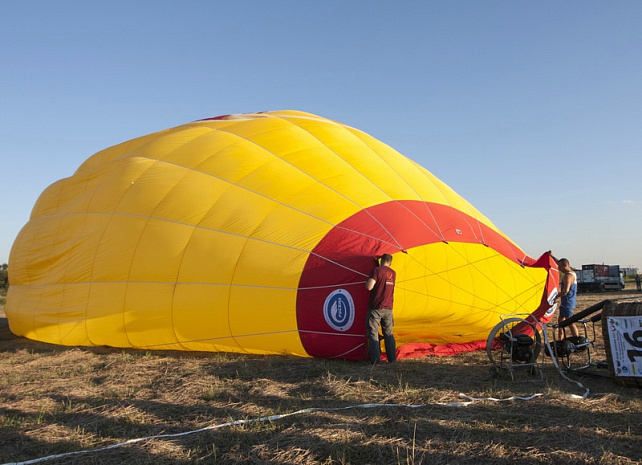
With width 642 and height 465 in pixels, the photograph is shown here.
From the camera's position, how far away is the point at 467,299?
831cm

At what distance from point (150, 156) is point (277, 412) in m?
4.56

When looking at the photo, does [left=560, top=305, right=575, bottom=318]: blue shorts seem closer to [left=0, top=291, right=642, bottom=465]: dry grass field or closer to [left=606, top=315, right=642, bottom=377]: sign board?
[left=0, top=291, right=642, bottom=465]: dry grass field

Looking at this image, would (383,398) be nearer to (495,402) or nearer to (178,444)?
(495,402)

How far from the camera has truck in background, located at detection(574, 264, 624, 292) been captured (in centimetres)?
2459

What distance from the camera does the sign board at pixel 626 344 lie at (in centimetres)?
435

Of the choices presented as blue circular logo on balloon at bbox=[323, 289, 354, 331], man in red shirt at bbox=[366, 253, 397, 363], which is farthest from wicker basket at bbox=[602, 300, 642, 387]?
blue circular logo on balloon at bbox=[323, 289, 354, 331]

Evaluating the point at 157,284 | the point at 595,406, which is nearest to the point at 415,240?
the point at 595,406

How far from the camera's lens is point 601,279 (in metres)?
24.7

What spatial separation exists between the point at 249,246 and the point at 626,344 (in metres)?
3.71

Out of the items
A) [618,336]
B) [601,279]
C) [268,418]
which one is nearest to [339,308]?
[268,418]

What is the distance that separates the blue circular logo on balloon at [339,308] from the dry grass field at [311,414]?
447 mm

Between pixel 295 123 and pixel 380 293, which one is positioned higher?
pixel 295 123

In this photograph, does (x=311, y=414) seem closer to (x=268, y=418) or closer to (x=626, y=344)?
(x=268, y=418)

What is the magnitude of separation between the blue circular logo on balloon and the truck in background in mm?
22585
